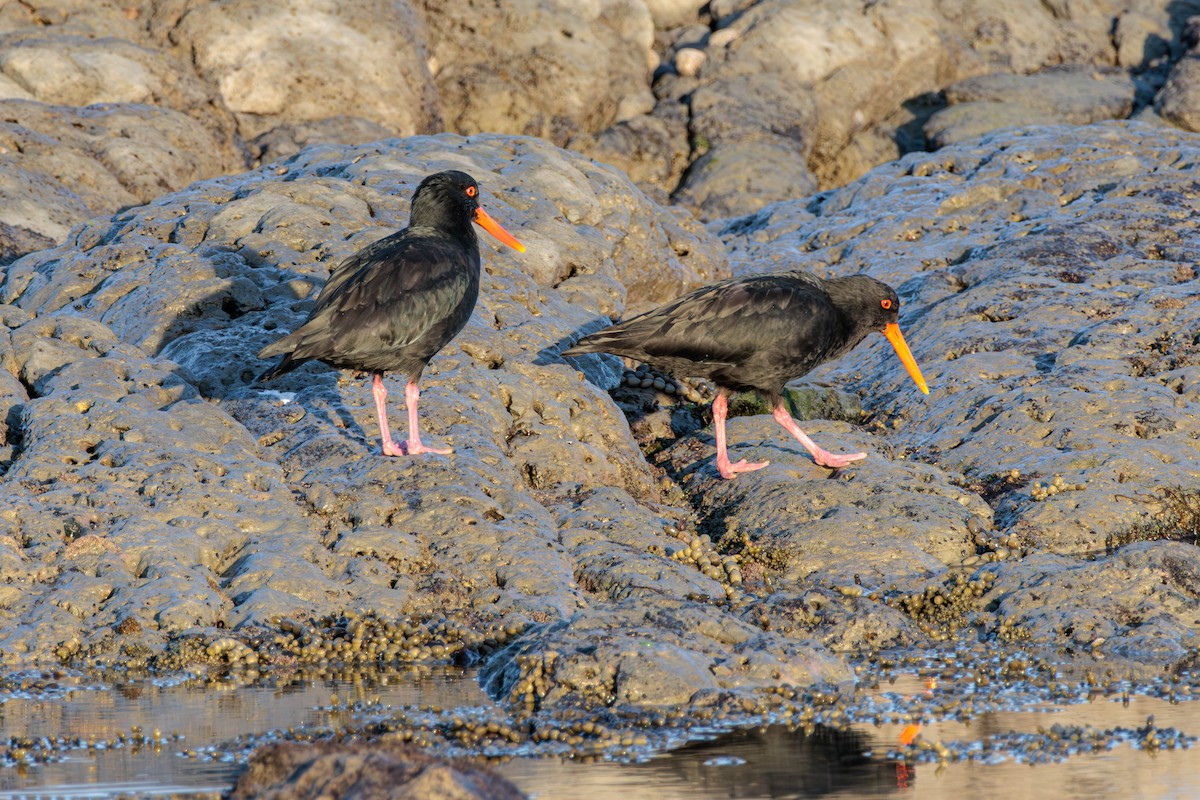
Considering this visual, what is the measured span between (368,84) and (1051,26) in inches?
605

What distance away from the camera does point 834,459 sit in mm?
10445

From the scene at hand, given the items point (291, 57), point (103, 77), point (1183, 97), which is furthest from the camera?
point (1183, 97)

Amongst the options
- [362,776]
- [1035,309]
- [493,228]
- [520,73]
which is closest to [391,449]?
[493,228]

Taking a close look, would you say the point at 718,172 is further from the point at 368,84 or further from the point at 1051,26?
the point at 1051,26

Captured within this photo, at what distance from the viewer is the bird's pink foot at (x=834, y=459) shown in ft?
34.3

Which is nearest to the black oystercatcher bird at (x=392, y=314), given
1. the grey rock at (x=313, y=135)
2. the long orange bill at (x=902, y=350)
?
the long orange bill at (x=902, y=350)

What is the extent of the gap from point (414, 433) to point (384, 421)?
0.25 metres

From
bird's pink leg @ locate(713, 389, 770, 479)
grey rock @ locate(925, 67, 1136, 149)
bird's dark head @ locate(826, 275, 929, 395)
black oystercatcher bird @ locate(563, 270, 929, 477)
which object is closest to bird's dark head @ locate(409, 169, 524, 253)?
black oystercatcher bird @ locate(563, 270, 929, 477)

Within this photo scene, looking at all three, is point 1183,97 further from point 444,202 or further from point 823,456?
point 444,202

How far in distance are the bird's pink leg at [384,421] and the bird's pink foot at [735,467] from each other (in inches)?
94.3

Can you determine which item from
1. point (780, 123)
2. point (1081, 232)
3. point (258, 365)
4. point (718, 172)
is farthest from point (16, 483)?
point (780, 123)

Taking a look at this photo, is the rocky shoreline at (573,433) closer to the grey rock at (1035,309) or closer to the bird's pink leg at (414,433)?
the grey rock at (1035,309)

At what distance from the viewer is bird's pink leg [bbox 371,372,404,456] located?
9672 millimetres

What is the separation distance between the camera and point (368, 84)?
22.5 m
